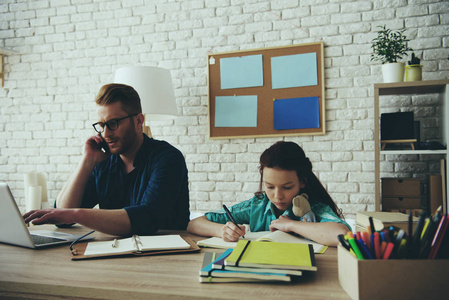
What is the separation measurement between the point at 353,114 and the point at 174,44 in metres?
1.54

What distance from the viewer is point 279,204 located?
4.57ft

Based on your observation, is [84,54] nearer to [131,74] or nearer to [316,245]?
[131,74]

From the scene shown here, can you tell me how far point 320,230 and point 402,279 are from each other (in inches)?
18.4

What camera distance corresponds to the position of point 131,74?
2.51 metres

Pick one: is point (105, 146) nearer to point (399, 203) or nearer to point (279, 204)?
point (279, 204)

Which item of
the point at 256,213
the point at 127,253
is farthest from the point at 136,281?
the point at 256,213

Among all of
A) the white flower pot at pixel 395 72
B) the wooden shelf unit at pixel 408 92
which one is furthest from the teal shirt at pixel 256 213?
the white flower pot at pixel 395 72

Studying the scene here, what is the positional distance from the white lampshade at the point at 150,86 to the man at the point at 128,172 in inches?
32.2

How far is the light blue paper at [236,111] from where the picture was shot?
284 centimetres

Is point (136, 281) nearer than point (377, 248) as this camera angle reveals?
No

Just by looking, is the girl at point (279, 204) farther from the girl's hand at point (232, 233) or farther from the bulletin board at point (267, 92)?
the bulletin board at point (267, 92)

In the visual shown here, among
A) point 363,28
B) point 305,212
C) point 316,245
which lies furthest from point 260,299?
point 363,28

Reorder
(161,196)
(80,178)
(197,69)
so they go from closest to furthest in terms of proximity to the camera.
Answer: (161,196) < (80,178) < (197,69)

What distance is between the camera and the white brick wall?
2.59m
